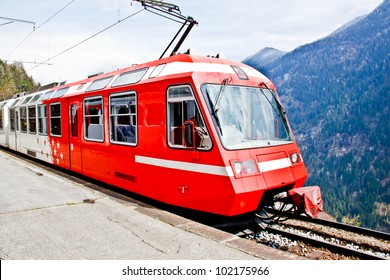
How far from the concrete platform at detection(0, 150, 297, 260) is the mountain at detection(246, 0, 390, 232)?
73.2 m

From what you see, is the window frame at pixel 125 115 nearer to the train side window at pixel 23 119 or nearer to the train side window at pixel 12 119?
the train side window at pixel 23 119

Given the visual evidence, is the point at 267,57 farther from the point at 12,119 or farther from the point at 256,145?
the point at 256,145

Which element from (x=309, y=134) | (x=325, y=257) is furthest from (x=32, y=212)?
(x=309, y=134)

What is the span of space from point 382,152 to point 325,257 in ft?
365

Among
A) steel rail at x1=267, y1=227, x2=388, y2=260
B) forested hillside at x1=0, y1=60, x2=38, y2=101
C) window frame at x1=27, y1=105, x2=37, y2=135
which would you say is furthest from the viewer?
forested hillside at x1=0, y1=60, x2=38, y2=101

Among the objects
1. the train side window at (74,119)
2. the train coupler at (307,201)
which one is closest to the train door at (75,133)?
the train side window at (74,119)

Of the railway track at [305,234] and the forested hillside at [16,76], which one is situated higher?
the forested hillside at [16,76]

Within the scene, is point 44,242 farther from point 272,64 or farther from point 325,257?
point 272,64

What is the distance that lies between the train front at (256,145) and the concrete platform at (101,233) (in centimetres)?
91

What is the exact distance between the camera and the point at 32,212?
5.73 meters

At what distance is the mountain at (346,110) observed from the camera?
85.9 metres

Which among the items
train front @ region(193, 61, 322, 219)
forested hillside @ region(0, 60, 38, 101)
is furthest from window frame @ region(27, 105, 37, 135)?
forested hillside @ region(0, 60, 38, 101)

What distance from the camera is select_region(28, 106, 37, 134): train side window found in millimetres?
12656

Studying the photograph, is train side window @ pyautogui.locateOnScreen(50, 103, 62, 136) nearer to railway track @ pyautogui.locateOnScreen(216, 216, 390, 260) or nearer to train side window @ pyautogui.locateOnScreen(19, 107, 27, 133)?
train side window @ pyautogui.locateOnScreen(19, 107, 27, 133)
